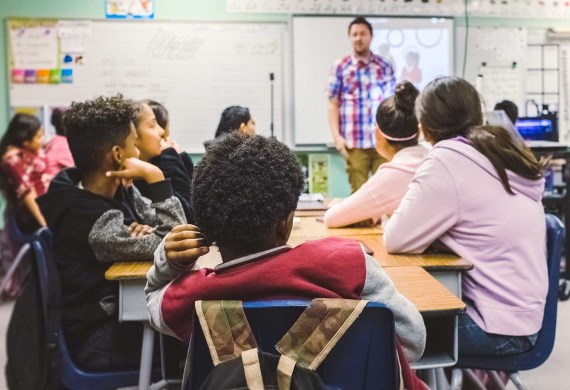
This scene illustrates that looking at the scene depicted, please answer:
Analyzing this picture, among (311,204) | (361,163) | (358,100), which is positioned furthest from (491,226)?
(358,100)

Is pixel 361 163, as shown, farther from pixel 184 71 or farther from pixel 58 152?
pixel 58 152

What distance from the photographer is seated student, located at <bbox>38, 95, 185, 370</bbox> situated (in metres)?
1.91

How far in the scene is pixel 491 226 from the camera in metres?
1.93

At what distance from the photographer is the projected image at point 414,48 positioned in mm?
5441

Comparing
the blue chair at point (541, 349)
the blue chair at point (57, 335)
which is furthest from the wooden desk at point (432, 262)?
the blue chair at point (57, 335)

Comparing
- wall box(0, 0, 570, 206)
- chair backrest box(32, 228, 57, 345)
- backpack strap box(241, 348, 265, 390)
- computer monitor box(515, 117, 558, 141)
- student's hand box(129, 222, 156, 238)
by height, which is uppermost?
wall box(0, 0, 570, 206)

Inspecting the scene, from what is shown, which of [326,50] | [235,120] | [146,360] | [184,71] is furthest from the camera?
[326,50]

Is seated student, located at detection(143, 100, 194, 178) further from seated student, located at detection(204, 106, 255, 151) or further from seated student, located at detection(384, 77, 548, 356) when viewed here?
seated student, located at detection(384, 77, 548, 356)

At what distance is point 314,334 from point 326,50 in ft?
15.1

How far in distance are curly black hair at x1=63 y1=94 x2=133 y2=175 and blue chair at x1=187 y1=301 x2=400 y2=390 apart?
3.67 feet

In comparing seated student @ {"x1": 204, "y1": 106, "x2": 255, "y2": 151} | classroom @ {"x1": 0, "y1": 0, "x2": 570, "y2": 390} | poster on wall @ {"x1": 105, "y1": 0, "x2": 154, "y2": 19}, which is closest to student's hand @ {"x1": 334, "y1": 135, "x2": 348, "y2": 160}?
classroom @ {"x1": 0, "y1": 0, "x2": 570, "y2": 390}

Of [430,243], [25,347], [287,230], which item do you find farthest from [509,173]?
[25,347]

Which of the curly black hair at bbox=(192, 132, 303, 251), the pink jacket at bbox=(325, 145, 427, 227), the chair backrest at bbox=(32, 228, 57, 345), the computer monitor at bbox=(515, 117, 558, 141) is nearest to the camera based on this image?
the curly black hair at bbox=(192, 132, 303, 251)

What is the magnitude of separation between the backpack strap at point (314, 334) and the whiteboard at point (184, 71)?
4.44m
